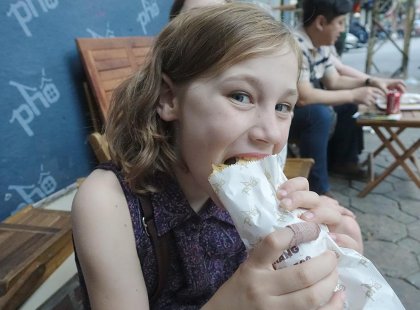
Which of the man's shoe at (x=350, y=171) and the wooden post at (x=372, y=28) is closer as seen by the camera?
the man's shoe at (x=350, y=171)

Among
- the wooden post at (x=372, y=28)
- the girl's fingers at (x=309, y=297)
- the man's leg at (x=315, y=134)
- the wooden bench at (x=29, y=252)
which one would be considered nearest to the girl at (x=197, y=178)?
the girl's fingers at (x=309, y=297)

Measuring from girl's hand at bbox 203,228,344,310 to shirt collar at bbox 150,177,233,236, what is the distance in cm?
28

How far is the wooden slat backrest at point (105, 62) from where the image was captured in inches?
90.4

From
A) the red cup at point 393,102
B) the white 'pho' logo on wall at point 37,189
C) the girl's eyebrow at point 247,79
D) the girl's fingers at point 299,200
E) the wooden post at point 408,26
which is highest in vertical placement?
the girl's eyebrow at point 247,79

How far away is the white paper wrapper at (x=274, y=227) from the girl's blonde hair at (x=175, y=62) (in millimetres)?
269

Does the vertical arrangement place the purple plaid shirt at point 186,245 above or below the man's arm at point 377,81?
above

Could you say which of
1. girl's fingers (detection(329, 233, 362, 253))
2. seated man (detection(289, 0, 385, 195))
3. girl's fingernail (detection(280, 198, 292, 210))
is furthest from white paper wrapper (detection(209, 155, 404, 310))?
seated man (detection(289, 0, 385, 195))

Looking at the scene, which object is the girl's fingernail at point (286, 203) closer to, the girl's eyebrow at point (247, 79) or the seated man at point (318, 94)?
the girl's eyebrow at point (247, 79)

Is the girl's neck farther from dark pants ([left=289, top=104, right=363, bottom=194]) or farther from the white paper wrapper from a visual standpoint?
dark pants ([left=289, top=104, right=363, bottom=194])

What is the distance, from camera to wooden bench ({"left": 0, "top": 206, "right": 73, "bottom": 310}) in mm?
1263

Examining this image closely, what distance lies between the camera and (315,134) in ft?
9.13

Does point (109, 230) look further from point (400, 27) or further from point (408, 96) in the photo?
point (400, 27)

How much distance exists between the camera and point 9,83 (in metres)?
1.89

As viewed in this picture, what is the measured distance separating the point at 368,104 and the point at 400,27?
1741cm
